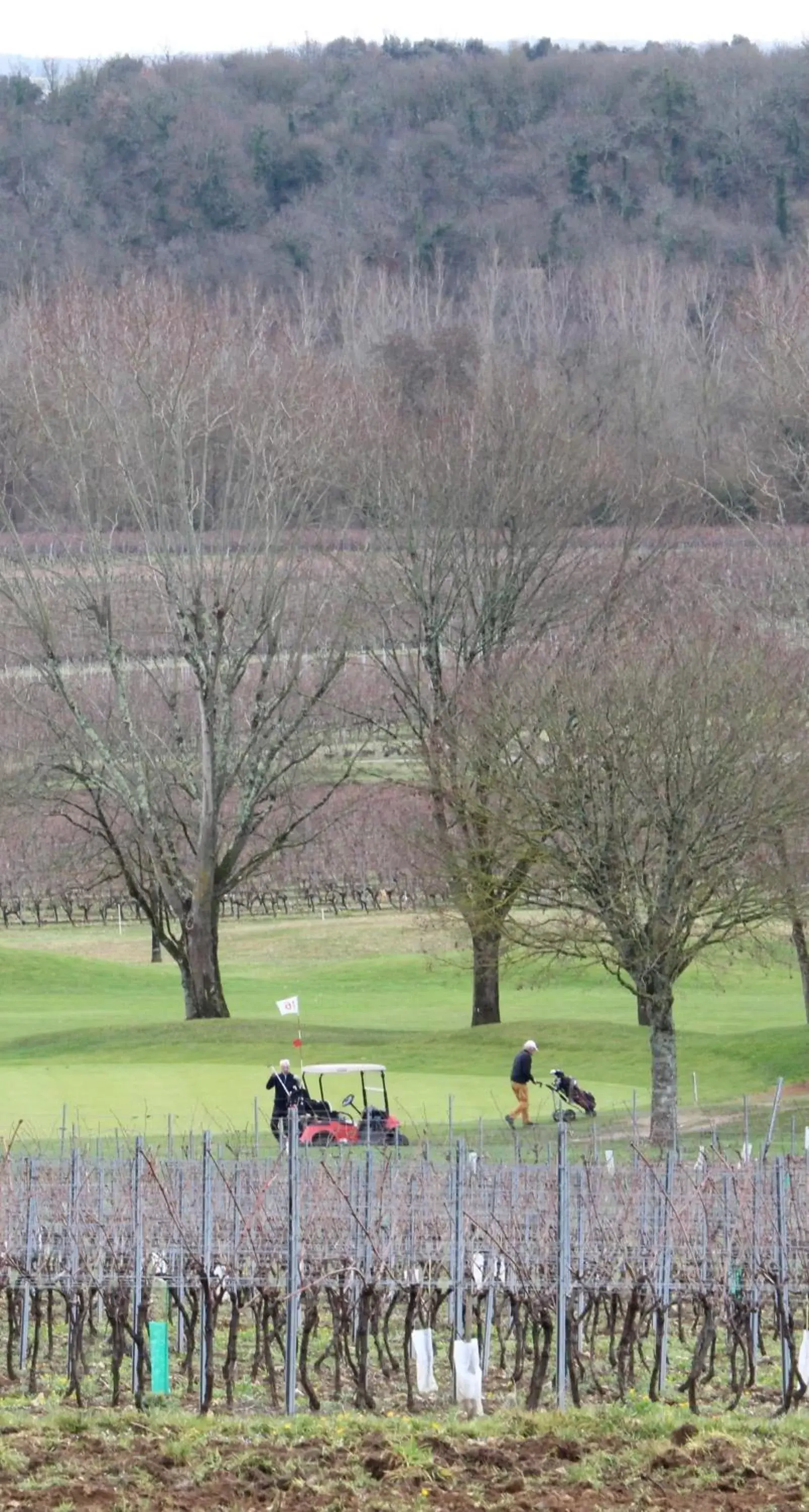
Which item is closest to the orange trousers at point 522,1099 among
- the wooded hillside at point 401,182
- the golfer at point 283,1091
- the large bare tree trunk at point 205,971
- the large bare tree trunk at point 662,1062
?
the large bare tree trunk at point 662,1062

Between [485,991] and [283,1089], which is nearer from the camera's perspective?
[283,1089]

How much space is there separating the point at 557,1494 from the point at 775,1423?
2502 millimetres

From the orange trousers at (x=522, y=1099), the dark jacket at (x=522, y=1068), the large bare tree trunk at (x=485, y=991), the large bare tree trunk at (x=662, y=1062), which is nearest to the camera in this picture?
the large bare tree trunk at (x=662, y=1062)

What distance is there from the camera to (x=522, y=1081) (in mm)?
28469

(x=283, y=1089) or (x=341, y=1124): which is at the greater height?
(x=283, y=1089)

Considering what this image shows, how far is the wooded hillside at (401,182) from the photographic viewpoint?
171 metres

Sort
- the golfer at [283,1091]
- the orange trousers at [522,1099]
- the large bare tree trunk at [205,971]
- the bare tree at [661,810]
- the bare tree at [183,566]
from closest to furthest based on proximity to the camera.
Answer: the golfer at [283,1091]
the orange trousers at [522,1099]
the bare tree at [661,810]
the bare tree at [183,566]
the large bare tree trunk at [205,971]

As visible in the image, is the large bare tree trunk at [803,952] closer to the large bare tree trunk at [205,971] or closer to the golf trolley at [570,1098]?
the golf trolley at [570,1098]

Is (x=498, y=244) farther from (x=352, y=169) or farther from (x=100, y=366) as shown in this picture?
(x=100, y=366)

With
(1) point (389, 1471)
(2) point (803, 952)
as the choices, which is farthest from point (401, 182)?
(1) point (389, 1471)

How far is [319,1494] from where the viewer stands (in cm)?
1170

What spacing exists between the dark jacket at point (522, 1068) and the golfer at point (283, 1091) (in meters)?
3.41

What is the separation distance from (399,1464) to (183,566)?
93.7 feet

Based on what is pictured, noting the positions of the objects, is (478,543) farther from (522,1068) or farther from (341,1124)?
(341,1124)
